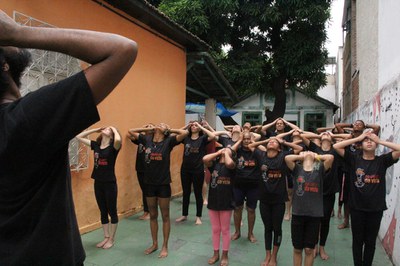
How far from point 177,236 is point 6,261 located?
515cm

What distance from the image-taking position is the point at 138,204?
25.2 feet

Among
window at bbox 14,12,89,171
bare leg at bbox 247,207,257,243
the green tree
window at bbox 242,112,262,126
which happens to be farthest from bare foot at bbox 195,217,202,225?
window at bbox 242,112,262,126

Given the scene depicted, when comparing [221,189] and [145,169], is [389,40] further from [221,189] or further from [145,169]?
[145,169]

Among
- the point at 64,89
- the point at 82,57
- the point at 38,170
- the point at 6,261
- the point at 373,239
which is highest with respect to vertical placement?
the point at 82,57

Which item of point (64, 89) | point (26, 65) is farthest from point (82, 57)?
point (26, 65)

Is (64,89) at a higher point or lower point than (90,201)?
higher

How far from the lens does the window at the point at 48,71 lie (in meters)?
4.73

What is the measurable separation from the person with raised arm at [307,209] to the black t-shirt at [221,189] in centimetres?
100

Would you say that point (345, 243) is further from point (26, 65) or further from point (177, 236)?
point (26, 65)

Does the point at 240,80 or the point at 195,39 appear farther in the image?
the point at 240,80

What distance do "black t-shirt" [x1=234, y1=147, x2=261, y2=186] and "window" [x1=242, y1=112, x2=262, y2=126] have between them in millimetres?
16734

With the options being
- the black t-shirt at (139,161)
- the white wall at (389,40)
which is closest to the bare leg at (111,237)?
the black t-shirt at (139,161)

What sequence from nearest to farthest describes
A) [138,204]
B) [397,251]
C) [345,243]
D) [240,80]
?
[397,251]
[345,243]
[138,204]
[240,80]

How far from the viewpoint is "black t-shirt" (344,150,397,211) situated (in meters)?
4.24
